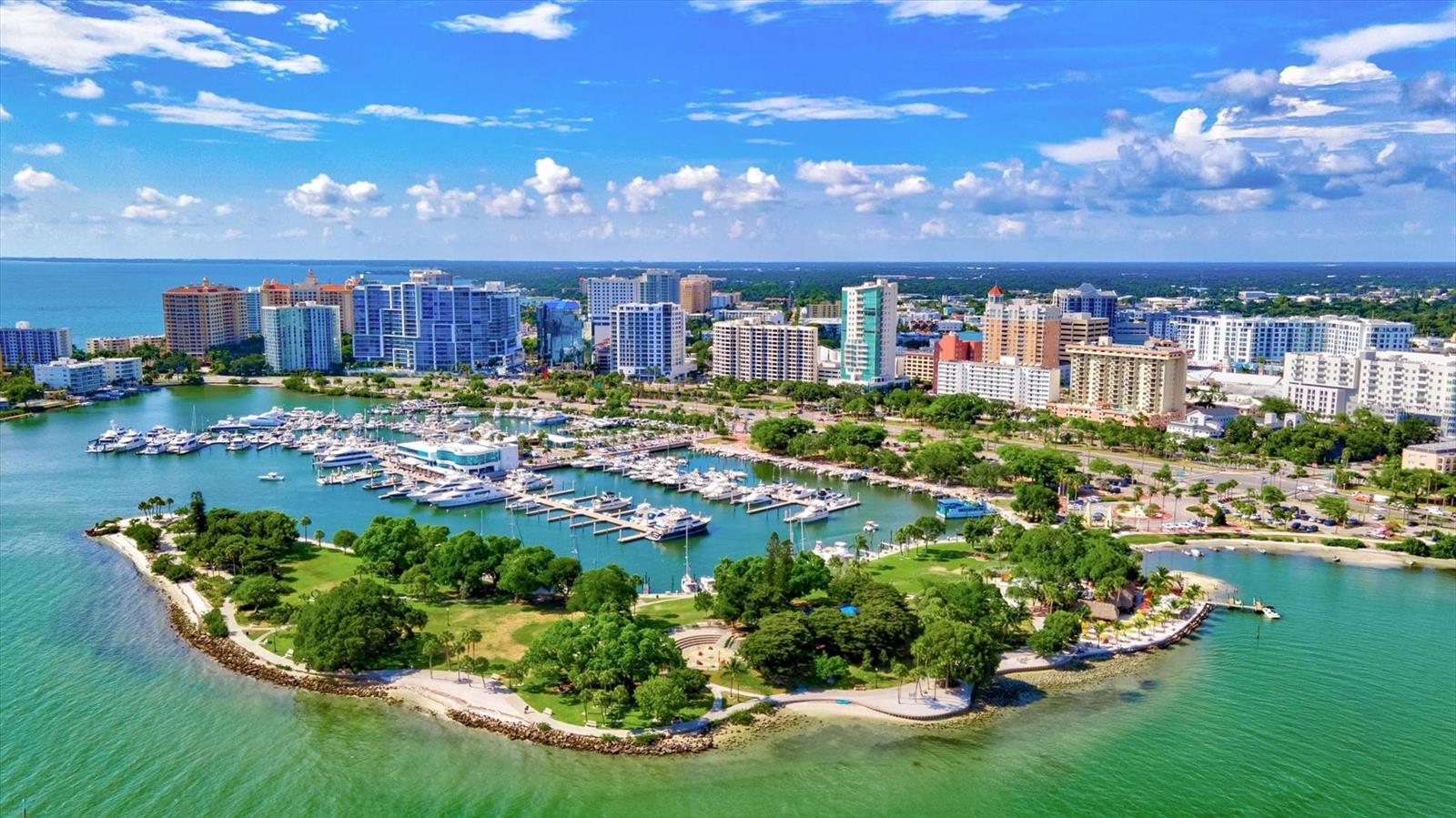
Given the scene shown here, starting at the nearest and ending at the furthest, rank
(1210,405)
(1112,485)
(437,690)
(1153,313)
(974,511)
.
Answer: (437,690) < (974,511) < (1112,485) < (1210,405) < (1153,313)

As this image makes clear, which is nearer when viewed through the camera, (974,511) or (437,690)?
(437,690)

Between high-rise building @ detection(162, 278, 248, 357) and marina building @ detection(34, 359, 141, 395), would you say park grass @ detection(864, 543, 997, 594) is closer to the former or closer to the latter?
marina building @ detection(34, 359, 141, 395)

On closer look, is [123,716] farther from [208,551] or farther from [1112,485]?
[1112,485]

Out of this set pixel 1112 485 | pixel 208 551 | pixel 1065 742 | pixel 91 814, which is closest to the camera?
pixel 91 814

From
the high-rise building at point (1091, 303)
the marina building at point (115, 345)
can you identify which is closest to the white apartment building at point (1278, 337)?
the high-rise building at point (1091, 303)

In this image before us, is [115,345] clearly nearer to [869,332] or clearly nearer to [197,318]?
[197,318]

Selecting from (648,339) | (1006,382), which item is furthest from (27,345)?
(1006,382)

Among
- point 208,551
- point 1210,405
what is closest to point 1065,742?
point 208,551
